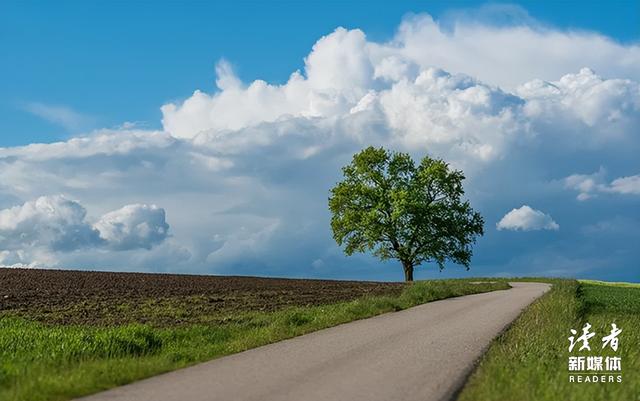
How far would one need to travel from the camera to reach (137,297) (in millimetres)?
34719

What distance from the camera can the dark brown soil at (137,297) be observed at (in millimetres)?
27500

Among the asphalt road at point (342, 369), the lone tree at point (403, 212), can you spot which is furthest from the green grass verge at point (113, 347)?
the lone tree at point (403, 212)

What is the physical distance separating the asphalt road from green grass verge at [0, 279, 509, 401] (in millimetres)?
578

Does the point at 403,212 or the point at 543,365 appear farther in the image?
the point at 403,212

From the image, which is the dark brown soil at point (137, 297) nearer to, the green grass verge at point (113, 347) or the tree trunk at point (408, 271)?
the green grass verge at point (113, 347)

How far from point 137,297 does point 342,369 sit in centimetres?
2186

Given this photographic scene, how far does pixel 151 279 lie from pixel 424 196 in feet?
93.5

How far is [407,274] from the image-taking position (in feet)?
215

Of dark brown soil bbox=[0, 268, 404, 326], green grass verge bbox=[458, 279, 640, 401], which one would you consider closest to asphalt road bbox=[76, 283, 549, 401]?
green grass verge bbox=[458, 279, 640, 401]

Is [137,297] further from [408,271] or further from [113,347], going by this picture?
[408,271]

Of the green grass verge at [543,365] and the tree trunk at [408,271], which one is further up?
the tree trunk at [408,271]

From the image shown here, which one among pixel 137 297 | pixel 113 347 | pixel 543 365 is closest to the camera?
pixel 543 365

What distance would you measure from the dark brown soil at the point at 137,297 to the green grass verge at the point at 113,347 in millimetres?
2201

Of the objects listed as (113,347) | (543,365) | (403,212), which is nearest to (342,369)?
(543,365)
